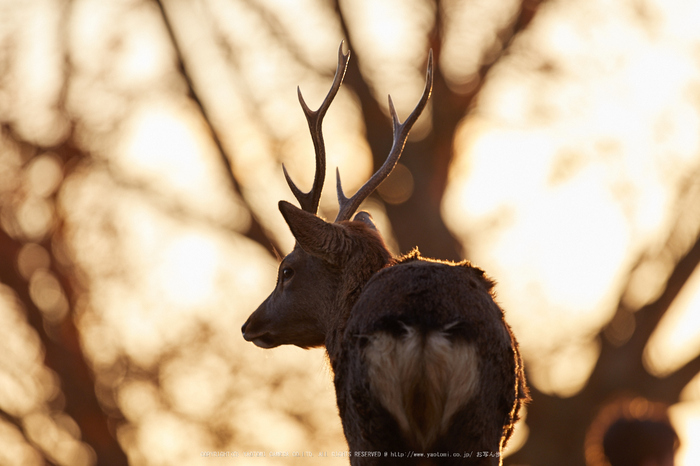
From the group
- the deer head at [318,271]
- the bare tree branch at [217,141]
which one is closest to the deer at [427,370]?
the deer head at [318,271]

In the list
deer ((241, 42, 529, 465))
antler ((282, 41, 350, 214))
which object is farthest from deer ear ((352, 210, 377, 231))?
deer ((241, 42, 529, 465))

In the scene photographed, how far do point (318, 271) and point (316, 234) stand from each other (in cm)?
51

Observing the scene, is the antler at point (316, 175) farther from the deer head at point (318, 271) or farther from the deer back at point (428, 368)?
the deer back at point (428, 368)

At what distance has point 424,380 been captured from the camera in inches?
127

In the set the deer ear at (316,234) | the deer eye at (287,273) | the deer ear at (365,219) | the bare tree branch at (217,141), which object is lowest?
the deer ear at (316,234)

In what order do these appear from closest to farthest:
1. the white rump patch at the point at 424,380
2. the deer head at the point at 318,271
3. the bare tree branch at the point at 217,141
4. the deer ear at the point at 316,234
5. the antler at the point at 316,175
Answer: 1. the white rump patch at the point at 424,380
2. the deer ear at the point at 316,234
3. the deer head at the point at 318,271
4. the antler at the point at 316,175
5. the bare tree branch at the point at 217,141

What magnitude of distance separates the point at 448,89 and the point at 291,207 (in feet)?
31.8

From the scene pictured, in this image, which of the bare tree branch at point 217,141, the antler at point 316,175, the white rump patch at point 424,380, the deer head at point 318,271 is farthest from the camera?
the bare tree branch at point 217,141

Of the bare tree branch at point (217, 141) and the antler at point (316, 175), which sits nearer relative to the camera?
the antler at point (316, 175)

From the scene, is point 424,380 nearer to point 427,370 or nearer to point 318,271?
point 427,370

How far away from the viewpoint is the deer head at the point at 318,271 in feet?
14.6

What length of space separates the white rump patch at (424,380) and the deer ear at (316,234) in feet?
3.47

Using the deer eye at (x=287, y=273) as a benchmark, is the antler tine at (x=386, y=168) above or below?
above

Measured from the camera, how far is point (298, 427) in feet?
43.8
